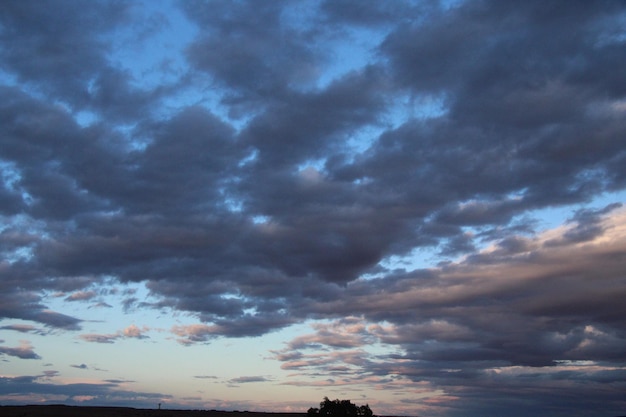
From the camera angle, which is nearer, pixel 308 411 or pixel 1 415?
pixel 308 411

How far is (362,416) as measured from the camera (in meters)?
118

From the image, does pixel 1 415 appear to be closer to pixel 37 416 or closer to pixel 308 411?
pixel 37 416

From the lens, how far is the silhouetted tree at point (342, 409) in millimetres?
116750

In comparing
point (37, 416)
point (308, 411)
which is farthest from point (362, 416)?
point (37, 416)

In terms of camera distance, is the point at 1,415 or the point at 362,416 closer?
the point at 362,416

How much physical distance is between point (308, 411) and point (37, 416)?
114m

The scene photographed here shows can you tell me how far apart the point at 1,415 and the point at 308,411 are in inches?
4677

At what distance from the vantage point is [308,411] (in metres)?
122

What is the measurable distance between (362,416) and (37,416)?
12485cm

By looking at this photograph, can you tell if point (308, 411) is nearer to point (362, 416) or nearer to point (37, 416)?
point (362, 416)

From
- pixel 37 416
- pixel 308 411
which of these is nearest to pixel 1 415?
pixel 37 416

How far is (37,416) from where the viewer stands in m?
193

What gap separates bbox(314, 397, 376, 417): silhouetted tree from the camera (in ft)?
383

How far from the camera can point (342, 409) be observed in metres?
117
